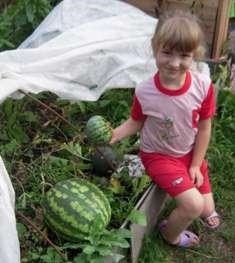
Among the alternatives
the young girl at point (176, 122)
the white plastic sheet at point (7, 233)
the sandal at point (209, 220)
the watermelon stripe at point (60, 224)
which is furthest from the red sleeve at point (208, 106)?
the white plastic sheet at point (7, 233)

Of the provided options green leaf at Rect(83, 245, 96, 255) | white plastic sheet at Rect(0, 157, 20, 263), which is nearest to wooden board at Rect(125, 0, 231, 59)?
green leaf at Rect(83, 245, 96, 255)

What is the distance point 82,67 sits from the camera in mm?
3475

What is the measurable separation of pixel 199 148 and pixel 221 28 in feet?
5.38

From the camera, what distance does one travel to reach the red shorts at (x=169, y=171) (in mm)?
2971

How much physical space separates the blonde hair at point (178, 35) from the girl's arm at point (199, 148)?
38cm

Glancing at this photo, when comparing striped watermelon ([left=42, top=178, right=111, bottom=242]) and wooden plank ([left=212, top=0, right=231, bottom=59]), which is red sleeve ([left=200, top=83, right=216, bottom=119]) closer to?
striped watermelon ([left=42, top=178, right=111, bottom=242])

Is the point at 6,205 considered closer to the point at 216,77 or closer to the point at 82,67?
the point at 82,67

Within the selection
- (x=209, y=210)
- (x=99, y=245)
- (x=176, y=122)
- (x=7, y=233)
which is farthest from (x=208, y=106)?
(x=7, y=233)

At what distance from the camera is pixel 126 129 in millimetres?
3070

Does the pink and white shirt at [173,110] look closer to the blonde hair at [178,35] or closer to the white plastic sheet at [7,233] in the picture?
the blonde hair at [178,35]

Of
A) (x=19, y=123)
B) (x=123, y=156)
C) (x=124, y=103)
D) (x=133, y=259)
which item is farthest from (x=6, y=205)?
(x=124, y=103)

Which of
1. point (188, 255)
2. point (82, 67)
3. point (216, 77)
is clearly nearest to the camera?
point (188, 255)

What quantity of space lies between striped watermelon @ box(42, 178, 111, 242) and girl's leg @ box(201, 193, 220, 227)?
0.66 metres

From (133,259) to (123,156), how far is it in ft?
2.04
